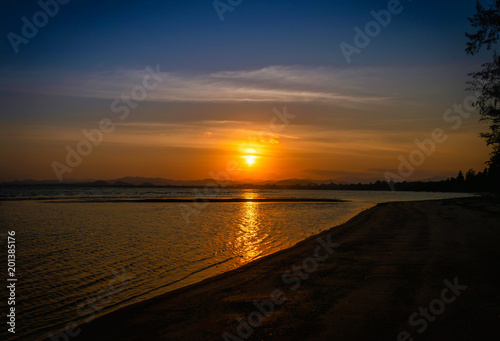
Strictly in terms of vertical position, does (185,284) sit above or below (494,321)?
below

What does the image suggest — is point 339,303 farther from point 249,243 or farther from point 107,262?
point 249,243

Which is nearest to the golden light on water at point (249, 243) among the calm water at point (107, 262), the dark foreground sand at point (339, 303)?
the calm water at point (107, 262)

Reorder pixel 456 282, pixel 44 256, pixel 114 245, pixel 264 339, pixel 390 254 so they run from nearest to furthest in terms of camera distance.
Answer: pixel 264 339
pixel 456 282
pixel 390 254
pixel 44 256
pixel 114 245

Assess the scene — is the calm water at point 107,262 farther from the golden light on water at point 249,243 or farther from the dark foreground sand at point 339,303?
the dark foreground sand at point 339,303

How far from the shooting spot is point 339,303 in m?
8.53

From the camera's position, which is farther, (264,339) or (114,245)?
(114,245)

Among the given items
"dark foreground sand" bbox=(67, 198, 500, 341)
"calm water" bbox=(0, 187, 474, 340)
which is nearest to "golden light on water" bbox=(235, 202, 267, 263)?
"calm water" bbox=(0, 187, 474, 340)

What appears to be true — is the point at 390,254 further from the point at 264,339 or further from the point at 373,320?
the point at 264,339

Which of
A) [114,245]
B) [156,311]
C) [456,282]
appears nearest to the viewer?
[156,311]

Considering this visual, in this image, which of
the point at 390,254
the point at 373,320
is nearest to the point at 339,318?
the point at 373,320

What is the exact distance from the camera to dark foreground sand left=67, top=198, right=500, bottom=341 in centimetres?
696

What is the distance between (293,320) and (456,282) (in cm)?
534

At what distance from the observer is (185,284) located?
38.7ft

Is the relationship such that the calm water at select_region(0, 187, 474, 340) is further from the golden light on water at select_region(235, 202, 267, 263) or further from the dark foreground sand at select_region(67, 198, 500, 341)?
the dark foreground sand at select_region(67, 198, 500, 341)
